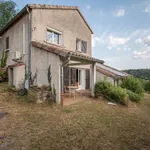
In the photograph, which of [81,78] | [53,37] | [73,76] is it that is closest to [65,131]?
[73,76]

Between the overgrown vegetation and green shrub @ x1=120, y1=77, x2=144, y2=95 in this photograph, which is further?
green shrub @ x1=120, y1=77, x2=144, y2=95

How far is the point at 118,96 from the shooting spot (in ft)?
30.7

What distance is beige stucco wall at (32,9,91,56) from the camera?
9648 mm

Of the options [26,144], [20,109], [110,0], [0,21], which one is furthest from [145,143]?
[0,21]

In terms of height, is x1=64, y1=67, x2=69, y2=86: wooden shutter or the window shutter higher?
the window shutter

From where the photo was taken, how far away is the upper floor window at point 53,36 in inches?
428

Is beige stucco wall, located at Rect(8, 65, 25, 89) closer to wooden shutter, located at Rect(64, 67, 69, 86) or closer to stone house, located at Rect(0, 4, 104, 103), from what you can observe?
stone house, located at Rect(0, 4, 104, 103)

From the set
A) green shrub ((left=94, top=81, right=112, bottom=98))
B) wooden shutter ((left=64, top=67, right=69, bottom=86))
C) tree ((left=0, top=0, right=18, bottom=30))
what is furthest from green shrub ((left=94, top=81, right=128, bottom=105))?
tree ((left=0, top=0, right=18, bottom=30))

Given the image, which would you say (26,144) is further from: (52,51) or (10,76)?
(10,76)

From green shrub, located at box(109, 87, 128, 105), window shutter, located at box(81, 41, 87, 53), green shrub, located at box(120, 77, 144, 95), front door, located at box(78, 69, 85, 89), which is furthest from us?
window shutter, located at box(81, 41, 87, 53)

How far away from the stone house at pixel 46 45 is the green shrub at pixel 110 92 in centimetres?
59

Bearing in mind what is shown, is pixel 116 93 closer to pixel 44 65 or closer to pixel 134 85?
pixel 134 85

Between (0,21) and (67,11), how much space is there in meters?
18.1

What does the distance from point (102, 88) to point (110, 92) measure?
718 millimetres
